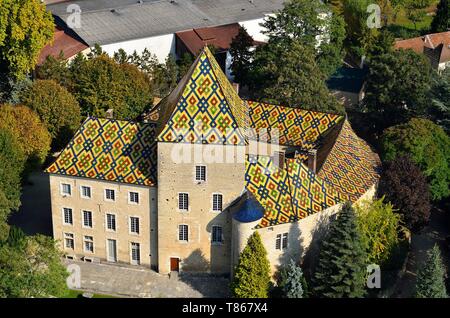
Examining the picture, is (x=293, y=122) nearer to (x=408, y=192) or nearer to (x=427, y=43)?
(x=408, y=192)

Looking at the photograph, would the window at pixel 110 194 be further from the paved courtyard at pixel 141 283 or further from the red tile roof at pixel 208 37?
the red tile roof at pixel 208 37

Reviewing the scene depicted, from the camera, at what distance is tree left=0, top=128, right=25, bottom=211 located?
77.1m

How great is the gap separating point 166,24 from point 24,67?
3194 cm

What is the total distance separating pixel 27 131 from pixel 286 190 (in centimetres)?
3111

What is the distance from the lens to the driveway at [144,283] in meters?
72.3

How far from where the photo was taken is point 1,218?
7188cm

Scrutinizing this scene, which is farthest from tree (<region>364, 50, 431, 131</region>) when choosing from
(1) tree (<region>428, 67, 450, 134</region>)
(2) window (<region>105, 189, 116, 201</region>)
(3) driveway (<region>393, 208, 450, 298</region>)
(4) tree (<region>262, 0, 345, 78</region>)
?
(2) window (<region>105, 189, 116, 201</region>)

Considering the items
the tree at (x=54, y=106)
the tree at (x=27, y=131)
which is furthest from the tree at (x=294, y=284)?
the tree at (x=54, y=106)

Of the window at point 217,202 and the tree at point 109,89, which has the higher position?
the tree at point 109,89

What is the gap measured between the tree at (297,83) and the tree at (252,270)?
27208 mm

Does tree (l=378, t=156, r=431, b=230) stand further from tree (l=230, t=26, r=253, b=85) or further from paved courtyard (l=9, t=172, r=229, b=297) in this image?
tree (l=230, t=26, r=253, b=85)

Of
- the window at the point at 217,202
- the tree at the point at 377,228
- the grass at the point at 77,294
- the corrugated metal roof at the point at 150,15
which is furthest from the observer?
the corrugated metal roof at the point at 150,15

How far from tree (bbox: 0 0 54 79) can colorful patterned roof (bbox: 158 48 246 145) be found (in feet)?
116

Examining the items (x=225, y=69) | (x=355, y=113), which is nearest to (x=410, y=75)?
(x=355, y=113)
